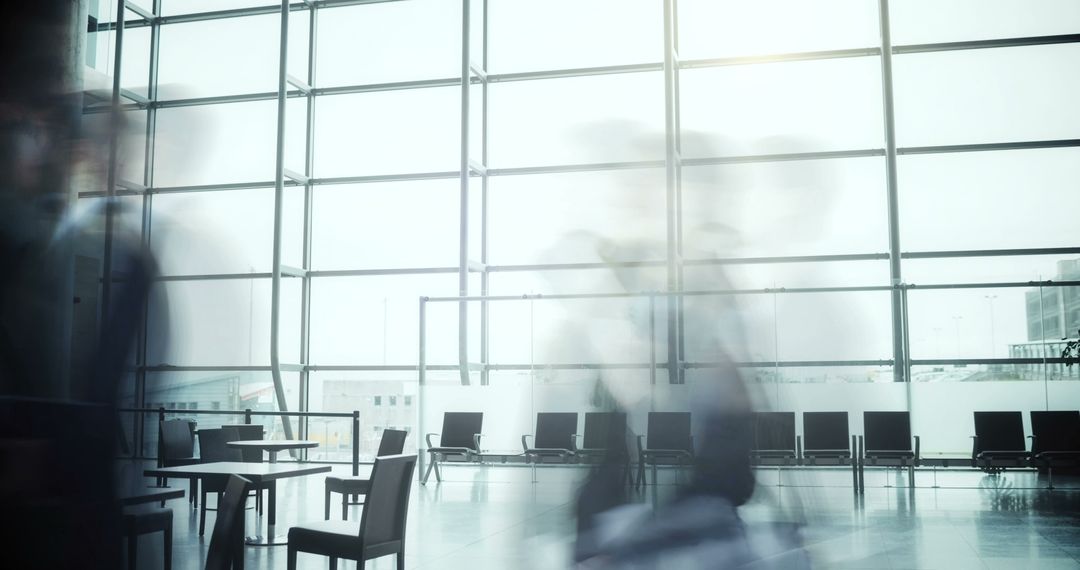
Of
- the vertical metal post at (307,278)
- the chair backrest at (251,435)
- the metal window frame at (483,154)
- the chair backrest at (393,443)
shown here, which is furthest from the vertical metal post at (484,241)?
the chair backrest at (393,443)

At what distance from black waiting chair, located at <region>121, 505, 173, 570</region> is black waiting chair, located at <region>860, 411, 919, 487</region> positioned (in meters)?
7.40

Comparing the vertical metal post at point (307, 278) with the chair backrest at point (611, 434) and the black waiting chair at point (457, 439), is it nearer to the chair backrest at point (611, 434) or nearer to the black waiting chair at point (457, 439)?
the black waiting chair at point (457, 439)

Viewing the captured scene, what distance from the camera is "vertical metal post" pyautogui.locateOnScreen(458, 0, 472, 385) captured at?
39.2ft

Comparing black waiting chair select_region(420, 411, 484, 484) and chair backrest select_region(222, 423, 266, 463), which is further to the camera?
black waiting chair select_region(420, 411, 484, 484)

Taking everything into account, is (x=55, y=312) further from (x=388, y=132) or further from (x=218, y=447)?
(x=388, y=132)

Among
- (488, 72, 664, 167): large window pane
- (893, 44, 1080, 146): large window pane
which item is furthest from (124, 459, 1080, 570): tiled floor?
(488, 72, 664, 167): large window pane

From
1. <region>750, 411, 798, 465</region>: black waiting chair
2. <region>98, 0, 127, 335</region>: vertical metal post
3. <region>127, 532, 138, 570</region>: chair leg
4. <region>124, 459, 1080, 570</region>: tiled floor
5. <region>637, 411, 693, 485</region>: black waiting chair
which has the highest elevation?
<region>98, 0, 127, 335</region>: vertical metal post

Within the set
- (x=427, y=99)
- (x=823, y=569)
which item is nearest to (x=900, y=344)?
(x=823, y=569)

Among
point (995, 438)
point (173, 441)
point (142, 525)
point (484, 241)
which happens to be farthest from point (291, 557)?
point (484, 241)

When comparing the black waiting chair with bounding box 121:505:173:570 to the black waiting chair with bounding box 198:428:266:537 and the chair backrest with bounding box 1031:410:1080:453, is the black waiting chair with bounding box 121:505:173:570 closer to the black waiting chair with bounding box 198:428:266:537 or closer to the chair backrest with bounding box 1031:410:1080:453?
the black waiting chair with bounding box 198:428:266:537

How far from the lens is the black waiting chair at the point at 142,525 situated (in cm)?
209

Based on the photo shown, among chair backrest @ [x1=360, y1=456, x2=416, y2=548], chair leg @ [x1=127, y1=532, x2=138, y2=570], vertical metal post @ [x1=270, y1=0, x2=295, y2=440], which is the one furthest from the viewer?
vertical metal post @ [x1=270, y1=0, x2=295, y2=440]

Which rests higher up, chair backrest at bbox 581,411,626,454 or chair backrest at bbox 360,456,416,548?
chair backrest at bbox 581,411,626,454

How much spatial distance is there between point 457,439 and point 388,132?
4817 millimetres
